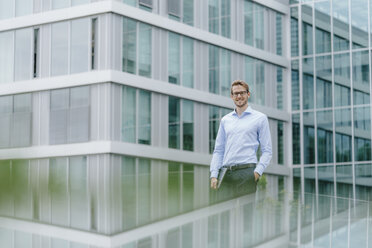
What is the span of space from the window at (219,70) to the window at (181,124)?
6.53 ft

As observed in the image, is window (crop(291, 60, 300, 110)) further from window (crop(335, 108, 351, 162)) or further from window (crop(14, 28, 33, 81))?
window (crop(14, 28, 33, 81))

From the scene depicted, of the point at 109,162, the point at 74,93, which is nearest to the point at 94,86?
the point at 74,93

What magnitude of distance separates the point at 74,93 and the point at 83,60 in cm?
139

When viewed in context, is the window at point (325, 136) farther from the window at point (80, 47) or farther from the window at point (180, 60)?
the window at point (80, 47)

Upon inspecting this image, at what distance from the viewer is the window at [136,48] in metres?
33.7

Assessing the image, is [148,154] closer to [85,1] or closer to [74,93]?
[74,93]

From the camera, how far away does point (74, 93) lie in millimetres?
33812

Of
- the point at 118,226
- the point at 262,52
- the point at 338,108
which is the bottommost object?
the point at 118,226

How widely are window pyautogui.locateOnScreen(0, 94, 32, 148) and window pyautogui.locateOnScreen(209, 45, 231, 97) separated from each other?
8373 mm

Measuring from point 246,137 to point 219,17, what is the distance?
2931 cm

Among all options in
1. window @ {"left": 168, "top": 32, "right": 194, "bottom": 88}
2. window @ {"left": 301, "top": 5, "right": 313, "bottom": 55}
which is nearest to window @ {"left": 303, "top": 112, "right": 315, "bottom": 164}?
window @ {"left": 301, "top": 5, "right": 313, "bottom": 55}

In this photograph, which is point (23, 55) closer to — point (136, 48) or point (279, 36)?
point (136, 48)

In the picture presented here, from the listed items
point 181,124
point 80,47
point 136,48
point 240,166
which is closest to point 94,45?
point 80,47

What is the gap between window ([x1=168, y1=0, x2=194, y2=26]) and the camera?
35.9m
